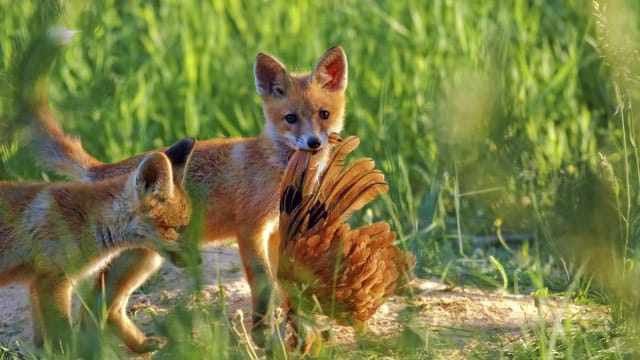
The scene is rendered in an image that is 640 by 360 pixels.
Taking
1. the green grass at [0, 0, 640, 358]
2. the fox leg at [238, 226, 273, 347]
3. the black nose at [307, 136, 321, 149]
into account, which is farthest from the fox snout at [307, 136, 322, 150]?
the fox leg at [238, 226, 273, 347]

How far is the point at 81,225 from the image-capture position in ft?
13.7

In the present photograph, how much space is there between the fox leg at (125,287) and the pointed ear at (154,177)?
0.40 meters

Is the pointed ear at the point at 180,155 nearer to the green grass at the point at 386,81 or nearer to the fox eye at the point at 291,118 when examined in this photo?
the green grass at the point at 386,81

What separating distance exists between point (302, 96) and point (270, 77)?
0.25 metres

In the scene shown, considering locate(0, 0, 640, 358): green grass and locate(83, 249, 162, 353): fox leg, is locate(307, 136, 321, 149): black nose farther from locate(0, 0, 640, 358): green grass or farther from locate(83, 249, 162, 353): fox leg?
locate(83, 249, 162, 353): fox leg

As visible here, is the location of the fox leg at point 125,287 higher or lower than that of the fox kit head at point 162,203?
lower

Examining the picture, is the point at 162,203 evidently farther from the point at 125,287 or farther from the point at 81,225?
the point at 125,287

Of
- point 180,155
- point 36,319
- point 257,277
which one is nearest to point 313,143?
point 257,277

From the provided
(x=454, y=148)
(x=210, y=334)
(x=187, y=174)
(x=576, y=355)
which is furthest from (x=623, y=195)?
(x=187, y=174)

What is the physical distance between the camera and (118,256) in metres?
4.59

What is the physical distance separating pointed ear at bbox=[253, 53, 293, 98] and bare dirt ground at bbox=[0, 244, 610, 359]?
1.01 metres

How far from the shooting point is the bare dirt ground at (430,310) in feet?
12.4

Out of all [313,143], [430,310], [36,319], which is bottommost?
[430,310]

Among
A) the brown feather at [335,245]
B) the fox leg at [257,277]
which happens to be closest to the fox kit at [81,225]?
the fox leg at [257,277]
